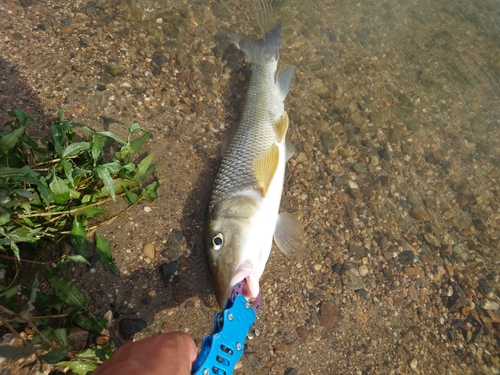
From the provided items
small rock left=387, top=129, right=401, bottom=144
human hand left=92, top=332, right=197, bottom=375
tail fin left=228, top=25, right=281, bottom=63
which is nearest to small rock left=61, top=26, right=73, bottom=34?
tail fin left=228, top=25, right=281, bottom=63

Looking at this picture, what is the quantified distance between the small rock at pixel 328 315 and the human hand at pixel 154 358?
1747 mm

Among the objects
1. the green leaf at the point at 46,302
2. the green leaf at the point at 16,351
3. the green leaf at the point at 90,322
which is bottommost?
the green leaf at the point at 90,322

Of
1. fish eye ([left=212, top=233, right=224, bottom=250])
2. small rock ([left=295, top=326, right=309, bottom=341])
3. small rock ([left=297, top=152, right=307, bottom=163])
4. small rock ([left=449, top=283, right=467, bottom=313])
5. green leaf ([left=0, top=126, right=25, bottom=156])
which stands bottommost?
small rock ([left=295, top=326, right=309, bottom=341])

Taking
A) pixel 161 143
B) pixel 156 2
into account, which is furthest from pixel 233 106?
pixel 156 2

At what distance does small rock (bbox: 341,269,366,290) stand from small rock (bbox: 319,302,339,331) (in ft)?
0.96

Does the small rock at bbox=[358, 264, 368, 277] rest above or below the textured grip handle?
below

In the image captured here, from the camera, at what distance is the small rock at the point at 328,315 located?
11.1ft

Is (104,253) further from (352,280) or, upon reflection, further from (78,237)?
(352,280)

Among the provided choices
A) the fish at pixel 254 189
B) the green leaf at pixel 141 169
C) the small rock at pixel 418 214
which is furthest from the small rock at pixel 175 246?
the small rock at pixel 418 214

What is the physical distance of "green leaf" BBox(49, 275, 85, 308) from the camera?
103 inches

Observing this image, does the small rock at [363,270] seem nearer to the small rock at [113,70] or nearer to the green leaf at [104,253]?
the green leaf at [104,253]

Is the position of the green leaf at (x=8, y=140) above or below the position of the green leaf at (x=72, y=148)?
above

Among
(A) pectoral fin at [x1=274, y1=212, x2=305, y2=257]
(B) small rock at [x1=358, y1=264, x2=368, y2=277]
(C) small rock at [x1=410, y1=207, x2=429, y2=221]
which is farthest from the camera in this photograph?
(C) small rock at [x1=410, y1=207, x2=429, y2=221]

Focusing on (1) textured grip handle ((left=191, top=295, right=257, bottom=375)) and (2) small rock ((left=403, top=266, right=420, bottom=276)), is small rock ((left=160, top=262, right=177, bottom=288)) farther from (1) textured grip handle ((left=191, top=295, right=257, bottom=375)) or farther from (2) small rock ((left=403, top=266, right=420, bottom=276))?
(2) small rock ((left=403, top=266, right=420, bottom=276))
